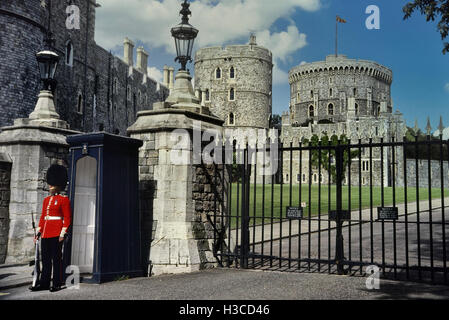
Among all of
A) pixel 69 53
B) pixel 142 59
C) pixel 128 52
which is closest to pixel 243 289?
pixel 69 53

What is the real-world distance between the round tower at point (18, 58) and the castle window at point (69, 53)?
4.38 meters

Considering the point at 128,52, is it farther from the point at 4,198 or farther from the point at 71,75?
the point at 4,198

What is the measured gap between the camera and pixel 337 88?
74.6 m

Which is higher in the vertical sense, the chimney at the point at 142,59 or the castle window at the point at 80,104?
the chimney at the point at 142,59

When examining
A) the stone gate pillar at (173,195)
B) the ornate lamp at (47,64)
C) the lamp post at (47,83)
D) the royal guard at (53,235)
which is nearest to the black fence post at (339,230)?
the stone gate pillar at (173,195)

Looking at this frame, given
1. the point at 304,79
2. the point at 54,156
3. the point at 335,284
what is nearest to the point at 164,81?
the point at 304,79

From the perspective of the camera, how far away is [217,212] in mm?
8109

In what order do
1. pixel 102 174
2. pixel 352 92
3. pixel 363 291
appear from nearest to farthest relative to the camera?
pixel 363 291 → pixel 102 174 → pixel 352 92

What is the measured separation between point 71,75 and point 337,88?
53.9m

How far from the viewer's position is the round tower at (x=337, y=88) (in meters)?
74.3

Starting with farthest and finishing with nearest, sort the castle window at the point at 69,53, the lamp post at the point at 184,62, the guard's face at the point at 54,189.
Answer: the castle window at the point at 69,53
the lamp post at the point at 184,62
the guard's face at the point at 54,189

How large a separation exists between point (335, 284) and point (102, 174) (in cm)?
359

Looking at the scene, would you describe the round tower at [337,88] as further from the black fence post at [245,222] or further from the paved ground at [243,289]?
the paved ground at [243,289]
